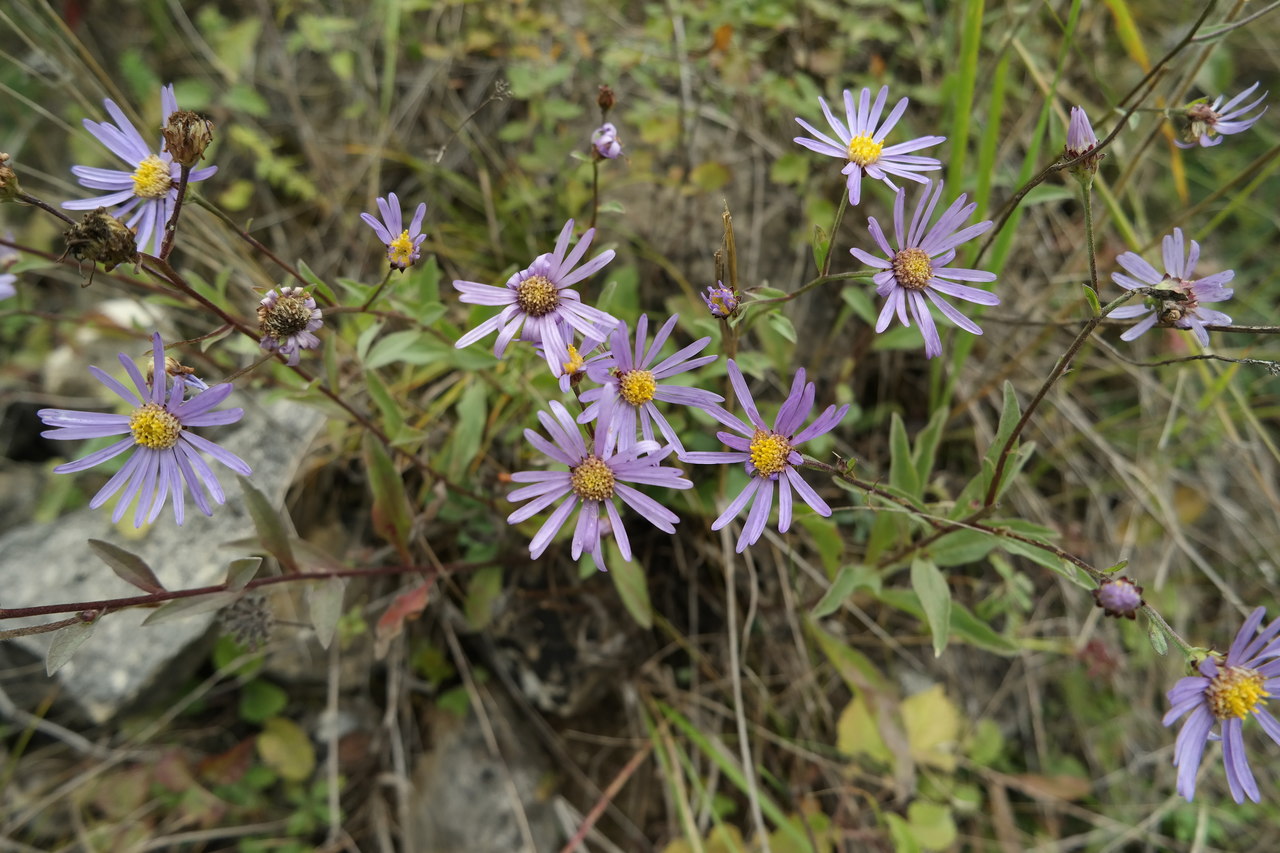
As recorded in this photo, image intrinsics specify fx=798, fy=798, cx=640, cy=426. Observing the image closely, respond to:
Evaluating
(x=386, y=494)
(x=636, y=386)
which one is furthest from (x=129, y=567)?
(x=636, y=386)

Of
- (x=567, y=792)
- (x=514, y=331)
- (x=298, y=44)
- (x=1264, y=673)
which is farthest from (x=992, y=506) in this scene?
(x=298, y=44)

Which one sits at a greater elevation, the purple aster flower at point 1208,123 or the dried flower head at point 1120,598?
the purple aster flower at point 1208,123

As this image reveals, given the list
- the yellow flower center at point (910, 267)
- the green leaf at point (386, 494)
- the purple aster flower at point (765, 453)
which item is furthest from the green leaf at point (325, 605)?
A: the yellow flower center at point (910, 267)

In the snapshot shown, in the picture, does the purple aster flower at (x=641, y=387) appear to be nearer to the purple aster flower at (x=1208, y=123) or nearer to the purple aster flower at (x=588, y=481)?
the purple aster flower at (x=588, y=481)

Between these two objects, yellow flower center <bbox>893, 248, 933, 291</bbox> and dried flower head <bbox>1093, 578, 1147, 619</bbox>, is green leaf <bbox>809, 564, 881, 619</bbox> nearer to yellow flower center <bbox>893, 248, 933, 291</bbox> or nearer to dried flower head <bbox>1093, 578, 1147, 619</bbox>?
dried flower head <bbox>1093, 578, 1147, 619</bbox>

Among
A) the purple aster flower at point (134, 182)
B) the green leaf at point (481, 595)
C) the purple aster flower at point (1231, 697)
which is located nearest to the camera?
the purple aster flower at point (1231, 697)

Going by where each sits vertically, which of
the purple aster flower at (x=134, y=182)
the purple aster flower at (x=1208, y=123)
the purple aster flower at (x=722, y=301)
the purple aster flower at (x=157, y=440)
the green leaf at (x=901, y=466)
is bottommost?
the purple aster flower at (x=157, y=440)

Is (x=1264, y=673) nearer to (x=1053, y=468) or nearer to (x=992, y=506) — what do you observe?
(x=992, y=506)
